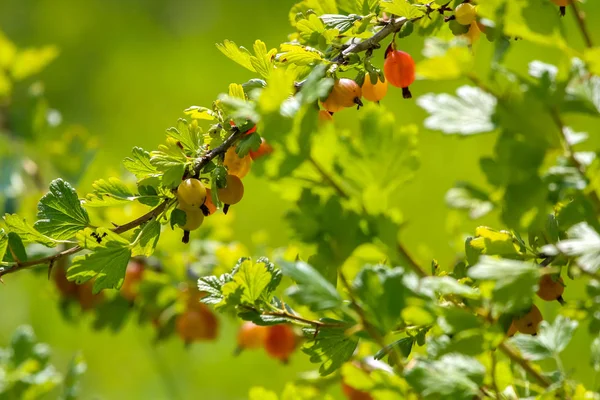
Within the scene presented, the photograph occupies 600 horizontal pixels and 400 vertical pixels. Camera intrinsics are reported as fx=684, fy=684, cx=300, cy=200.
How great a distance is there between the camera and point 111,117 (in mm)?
2352

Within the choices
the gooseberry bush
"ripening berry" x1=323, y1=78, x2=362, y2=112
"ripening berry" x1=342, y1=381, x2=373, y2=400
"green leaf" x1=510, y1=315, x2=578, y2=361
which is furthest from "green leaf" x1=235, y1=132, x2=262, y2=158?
"ripening berry" x1=342, y1=381, x2=373, y2=400

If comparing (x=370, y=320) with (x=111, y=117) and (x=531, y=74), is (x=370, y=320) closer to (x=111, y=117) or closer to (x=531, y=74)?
(x=531, y=74)

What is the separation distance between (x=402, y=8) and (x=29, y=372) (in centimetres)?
58

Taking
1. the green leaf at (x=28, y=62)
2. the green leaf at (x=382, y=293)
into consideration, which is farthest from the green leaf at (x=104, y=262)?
the green leaf at (x=28, y=62)

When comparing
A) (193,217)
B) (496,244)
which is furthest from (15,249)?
(496,244)

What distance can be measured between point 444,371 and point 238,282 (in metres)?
0.17

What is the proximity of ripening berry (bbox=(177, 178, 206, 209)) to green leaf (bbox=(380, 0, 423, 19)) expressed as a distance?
189 mm

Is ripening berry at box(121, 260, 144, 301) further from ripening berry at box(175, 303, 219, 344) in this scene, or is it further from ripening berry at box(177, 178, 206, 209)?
ripening berry at box(177, 178, 206, 209)

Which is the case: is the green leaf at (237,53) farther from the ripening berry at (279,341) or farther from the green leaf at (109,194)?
the ripening berry at (279,341)

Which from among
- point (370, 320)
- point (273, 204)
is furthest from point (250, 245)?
point (370, 320)

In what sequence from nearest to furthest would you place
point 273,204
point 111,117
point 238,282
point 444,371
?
point 444,371 < point 238,282 < point 273,204 < point 111,117

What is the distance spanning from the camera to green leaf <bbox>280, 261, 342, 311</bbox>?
1.06 ft

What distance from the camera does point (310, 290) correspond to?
32 centimetres

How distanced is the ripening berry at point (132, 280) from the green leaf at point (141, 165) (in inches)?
23.2
